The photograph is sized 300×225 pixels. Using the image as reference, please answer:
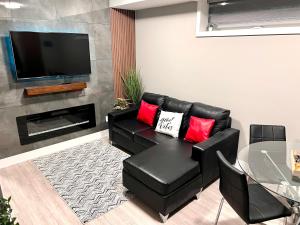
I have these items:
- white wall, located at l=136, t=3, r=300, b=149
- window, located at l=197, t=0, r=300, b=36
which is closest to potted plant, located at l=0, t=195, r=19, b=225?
white wall, located at l=136, t=3, r=300, b=149

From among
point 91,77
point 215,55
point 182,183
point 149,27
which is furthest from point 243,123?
point 91,77

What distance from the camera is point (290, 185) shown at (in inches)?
67.1

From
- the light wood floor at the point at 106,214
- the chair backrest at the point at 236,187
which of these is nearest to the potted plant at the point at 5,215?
the light wood floor at the point at 106,214

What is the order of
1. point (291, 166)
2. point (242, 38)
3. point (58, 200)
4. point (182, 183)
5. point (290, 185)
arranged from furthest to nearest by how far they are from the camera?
1. point (242, 38)
2. point (58, 200)
3. point (182, 183)
4. point (291, 166)
5. point (290, 185)

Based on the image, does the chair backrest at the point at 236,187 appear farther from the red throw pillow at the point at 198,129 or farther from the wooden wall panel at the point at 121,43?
the wooden wall panel at the point at 121,43

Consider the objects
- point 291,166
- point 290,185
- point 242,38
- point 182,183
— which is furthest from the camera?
point 242,38

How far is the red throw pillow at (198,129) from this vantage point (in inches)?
115

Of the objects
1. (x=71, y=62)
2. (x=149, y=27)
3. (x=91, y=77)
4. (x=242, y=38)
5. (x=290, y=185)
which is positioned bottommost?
(x=290, y=185)

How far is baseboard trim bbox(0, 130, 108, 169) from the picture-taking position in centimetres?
Result: 334

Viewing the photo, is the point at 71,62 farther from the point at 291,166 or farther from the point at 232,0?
the point at 291,166

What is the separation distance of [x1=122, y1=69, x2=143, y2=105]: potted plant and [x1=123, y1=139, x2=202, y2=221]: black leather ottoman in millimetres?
1839

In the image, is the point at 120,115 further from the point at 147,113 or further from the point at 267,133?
the point at 267,133

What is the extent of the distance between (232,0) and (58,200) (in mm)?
3413

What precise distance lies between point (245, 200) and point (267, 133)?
41.7 inches
